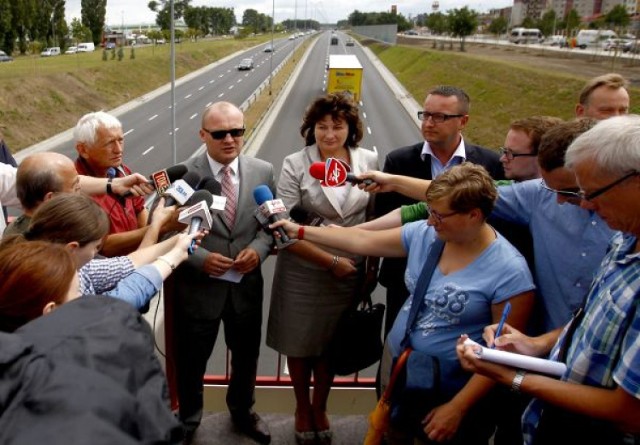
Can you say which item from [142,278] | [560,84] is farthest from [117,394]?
[560,84]

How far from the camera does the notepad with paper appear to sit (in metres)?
2.25

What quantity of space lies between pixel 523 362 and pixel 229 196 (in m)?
2.07

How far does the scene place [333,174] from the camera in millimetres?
3422

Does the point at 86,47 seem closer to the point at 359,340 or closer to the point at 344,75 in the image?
the point at 344,75

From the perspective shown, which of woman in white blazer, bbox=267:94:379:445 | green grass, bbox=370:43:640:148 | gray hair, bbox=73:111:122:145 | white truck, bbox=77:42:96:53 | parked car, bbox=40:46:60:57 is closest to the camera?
woman in white blazer, bbox=267:94:379:445

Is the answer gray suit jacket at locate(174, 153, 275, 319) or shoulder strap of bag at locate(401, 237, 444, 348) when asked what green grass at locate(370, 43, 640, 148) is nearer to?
gray suit jacket at locate(174, 153, 275, 319)

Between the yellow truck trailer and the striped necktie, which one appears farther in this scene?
the yellow truck trailer

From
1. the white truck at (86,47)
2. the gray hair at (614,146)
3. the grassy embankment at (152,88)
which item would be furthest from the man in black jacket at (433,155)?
the white truck at (86,47)

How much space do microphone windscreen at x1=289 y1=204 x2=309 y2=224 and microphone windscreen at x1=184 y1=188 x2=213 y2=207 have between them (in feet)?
2.02

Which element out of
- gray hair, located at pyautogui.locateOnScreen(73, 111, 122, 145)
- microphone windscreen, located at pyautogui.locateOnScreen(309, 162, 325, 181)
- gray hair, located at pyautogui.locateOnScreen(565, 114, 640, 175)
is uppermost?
gray hair, located at pyautogui.locateOnScreen(565, 114, 640, 175)

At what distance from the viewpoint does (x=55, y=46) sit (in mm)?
64312

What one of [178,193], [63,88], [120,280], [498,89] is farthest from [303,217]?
[63,88]

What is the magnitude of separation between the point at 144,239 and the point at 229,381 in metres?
1.40

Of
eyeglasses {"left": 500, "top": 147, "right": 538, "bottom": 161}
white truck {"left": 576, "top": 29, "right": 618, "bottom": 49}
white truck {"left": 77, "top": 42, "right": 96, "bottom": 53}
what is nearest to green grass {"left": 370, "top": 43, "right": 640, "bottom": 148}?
white truck {"left": 576, "top": 29, "right": 618, "bottom": 49}
